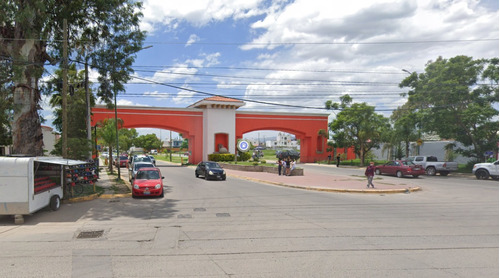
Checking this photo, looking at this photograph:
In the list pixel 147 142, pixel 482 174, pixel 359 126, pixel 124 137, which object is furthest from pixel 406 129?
pixel 147 142

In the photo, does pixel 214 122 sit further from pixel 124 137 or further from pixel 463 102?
pixel 463 102

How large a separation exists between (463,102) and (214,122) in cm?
2663

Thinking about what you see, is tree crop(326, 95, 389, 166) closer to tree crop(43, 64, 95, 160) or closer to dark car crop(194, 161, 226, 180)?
dark car crop(194, 161, 226, 180)

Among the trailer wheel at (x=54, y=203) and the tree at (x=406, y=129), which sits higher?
the tree at (x=406, y=129)

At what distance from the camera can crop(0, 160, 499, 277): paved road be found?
6.06 meters

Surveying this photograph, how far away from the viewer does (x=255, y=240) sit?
8.03 metres

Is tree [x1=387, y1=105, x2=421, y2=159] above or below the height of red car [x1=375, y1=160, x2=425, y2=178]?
above

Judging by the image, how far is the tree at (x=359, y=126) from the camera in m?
40.7

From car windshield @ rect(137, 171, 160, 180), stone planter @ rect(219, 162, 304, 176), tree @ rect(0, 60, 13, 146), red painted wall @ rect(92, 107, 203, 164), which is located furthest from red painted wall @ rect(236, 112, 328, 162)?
tree @ rect(0, 60, 13, 146)

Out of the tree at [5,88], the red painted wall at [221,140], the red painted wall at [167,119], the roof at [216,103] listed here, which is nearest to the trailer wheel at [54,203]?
the tree at [5,88]

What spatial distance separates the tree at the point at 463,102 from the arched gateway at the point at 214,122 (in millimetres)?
19027

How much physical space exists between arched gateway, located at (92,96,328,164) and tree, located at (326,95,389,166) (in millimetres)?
5789

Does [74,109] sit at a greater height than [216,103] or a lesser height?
lesser

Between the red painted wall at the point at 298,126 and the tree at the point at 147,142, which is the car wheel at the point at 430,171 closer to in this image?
the red painted wall at the point at 298,126
